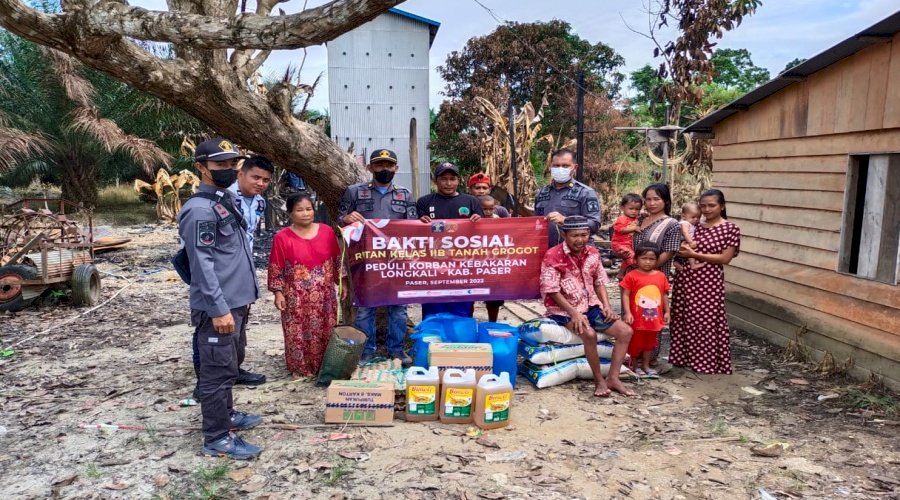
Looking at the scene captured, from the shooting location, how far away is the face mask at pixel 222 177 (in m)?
3.97

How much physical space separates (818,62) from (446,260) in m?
4.21

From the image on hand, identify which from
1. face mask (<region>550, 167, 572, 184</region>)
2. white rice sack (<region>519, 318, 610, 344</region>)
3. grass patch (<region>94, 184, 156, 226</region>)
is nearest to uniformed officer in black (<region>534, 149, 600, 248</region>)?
face mask (<region>550, 167, 572, 184</region>)

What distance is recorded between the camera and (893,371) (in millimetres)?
5062

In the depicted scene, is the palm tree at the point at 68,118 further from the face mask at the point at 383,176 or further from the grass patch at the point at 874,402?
the grass patch at the point at 874,402

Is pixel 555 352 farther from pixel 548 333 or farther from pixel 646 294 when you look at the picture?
pixel 646 294

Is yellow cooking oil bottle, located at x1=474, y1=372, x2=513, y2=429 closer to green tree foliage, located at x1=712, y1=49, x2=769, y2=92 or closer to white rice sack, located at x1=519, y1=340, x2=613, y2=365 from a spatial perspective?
white rice sack, located at x1=519, y1=340, x2=613, y2=365

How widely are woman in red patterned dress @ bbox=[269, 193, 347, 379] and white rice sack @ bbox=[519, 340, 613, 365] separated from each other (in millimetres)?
1839

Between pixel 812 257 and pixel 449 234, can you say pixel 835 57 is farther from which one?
pixel 449 234

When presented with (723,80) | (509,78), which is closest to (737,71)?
(723,80)

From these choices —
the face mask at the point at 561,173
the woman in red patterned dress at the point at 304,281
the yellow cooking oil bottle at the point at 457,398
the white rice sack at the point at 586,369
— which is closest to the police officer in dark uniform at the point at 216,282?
the woman in red patterned dress at the point at 304,281

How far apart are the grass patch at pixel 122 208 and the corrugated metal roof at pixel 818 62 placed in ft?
60.0

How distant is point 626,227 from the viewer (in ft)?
Answer: 20.1

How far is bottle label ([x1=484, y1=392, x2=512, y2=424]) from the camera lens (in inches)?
171

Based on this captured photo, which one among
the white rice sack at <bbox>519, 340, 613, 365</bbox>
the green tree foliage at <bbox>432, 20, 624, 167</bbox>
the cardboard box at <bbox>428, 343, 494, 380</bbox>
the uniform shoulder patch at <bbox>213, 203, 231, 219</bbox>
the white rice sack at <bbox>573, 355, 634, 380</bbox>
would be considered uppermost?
the green tree foliage at <bbox>432, 20, 624, 167</bbox>
